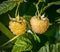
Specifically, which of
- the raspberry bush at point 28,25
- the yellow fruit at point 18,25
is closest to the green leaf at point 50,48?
the raspberry bush at point 28,25

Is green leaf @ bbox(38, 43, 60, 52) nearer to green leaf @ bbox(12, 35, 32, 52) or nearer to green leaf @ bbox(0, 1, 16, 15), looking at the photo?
green leaf @ bbox(12, 35, 32, 52)

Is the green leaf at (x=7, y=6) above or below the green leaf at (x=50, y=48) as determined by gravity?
above

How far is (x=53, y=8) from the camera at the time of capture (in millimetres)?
984

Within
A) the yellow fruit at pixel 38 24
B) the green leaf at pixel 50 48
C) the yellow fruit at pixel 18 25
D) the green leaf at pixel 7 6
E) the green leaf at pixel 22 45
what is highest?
the green leaf at pixel 7 6

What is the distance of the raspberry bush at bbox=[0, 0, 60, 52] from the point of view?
2.57 ft

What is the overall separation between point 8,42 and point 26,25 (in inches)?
5.2

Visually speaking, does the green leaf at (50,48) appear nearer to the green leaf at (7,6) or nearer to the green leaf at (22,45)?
the green leaf at (22,45)

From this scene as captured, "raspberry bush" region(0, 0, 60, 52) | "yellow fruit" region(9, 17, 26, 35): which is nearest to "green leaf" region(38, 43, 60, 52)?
"raspberry bush" region(0, 0, 60, 52)

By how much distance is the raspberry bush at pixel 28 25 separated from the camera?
0.78 metres

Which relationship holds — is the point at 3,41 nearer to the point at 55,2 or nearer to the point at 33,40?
the point at 33,40

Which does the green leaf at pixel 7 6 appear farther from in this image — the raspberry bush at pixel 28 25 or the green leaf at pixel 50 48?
the green leaf at pixel 50 48

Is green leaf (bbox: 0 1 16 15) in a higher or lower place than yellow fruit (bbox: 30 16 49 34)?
higher

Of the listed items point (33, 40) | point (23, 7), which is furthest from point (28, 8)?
point (33, 40)

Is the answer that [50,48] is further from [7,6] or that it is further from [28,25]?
[7,6]
